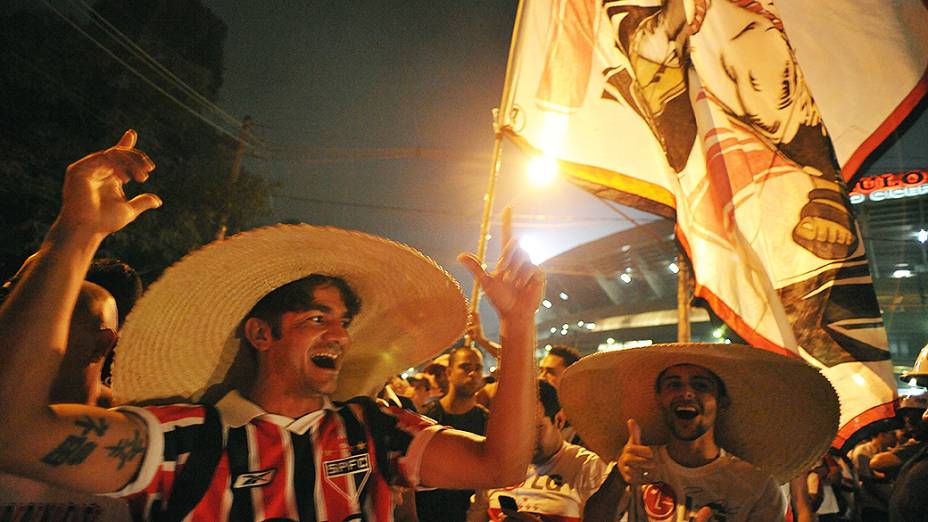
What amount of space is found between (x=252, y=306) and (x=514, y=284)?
106cm

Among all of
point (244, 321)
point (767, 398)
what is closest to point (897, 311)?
point (767, 398)

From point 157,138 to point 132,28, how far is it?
3.16 metres

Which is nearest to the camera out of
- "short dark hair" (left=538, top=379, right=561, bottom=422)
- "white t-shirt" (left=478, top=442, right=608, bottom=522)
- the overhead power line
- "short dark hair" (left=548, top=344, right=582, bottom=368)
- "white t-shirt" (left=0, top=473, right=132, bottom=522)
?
"white t-shirt" (left=0, top=473, right=132, bottom=522)

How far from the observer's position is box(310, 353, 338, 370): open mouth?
6.91 feet

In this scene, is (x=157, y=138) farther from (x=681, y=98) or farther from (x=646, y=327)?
(x=646, y=327)

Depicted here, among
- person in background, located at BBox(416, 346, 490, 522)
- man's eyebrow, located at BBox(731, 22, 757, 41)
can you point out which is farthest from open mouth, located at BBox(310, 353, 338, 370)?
man's eyebrow, located at BBox(731, 22, 757, 41)

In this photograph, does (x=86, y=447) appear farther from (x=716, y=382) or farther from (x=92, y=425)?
(x=716, y=382)

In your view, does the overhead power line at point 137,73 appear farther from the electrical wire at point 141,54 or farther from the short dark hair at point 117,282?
the short dark hair at point 117,282

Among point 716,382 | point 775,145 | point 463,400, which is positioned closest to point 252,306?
point 716,382

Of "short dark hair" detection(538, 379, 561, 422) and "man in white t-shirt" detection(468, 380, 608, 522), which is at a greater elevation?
"short dark hair" detection(538, 379, 561, 422)

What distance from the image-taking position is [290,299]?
2.23m

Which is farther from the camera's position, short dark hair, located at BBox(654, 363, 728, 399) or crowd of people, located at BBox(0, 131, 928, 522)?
short dark hair, located at BBox(654, 363, 728, 399)

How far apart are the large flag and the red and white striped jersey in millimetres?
3072

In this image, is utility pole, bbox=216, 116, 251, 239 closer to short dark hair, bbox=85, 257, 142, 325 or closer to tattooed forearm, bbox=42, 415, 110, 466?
short dark hair, bbox=85, 257, 142, 325
